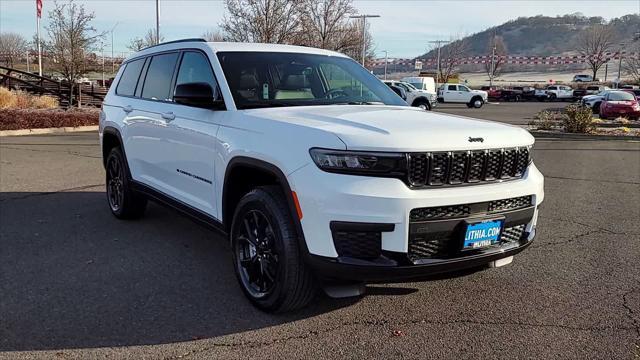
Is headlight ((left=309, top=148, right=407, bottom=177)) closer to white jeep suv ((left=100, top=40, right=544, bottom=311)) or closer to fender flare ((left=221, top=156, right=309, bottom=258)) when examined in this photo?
white jeep suv ((left=100, top=40, right=544, bottom=311))

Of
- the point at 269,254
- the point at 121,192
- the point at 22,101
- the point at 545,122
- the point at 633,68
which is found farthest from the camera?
the point at 633,68

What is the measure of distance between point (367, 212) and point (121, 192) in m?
3.94

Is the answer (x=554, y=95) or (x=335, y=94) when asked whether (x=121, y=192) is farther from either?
(x=554, y=95)

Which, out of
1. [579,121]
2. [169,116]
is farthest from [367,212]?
[579,121]

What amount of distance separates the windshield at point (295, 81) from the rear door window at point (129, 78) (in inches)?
74.0

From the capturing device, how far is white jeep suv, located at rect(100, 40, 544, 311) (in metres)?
3.12

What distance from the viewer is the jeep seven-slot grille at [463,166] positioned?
3195mm

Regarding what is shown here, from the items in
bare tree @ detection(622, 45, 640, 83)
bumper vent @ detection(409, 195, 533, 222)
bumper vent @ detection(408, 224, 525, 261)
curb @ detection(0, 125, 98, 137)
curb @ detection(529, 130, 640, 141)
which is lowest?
curb @ detection(0, 125, 98, 137)

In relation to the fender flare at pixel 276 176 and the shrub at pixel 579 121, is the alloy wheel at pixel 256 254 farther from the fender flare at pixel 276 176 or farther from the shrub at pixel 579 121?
the shrub at pixel 579 121

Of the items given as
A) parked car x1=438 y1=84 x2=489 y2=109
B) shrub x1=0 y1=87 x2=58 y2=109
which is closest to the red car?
parked car x1=438 y1=84 x2=489 y2=109

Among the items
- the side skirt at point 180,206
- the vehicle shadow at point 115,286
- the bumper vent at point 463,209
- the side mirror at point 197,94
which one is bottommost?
the vehicle shadow at point 115,286

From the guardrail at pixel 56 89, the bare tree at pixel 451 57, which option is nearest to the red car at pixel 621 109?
the guardrail at pixel 56 89

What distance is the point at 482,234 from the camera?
3.39 meters

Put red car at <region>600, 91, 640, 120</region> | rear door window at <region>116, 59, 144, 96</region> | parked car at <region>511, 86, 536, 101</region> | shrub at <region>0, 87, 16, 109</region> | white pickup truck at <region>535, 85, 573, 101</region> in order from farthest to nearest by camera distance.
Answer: parked car at <region>511, 86, 536, 101</region>, white pickup truck at <region>535, 85, 573, 101</region>, red car at <region>600, 91, 640, 120</region>, shrub at <region>0, 87, 16, 109</region>, rear door window at <region>116, 59, 144, 96</region>
